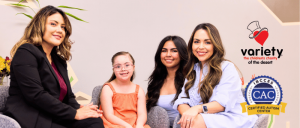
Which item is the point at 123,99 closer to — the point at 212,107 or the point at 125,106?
the point at 125,106

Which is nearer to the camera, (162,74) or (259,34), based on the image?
(162,74)

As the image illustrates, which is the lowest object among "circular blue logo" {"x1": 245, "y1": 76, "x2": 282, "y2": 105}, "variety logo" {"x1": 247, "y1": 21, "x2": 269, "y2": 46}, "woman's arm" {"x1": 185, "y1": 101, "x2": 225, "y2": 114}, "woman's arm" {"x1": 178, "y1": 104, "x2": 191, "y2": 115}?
"circular blue logo" {"x1": 245, "y1": 76, "x2": 282, "y2": 105}

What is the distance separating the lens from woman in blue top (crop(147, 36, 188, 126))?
2.08m

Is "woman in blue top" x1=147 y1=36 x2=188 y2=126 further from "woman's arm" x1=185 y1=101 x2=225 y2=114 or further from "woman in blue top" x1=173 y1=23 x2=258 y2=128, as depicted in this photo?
"woman's arm" x1=185 y1=101 x2=225 y2=114

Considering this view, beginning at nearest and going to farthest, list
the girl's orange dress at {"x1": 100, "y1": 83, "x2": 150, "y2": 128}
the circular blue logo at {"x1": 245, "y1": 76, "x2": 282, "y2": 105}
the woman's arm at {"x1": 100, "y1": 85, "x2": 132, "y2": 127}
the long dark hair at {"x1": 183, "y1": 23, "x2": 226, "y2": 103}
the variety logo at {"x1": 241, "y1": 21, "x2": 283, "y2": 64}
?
1. the long dark hair at {"x1": 183, "y1": 23, "x2": 226, "y2": 103}
2. the woman's arm at {"x1": 100, "y1": 85, "x2": 132, "y2": 127}
3. the girl's orange dress at {"x1": 100, "y1": 83, "x2": 150, "y2": 128}
4. the circular blue logo at {"x1": 245, "y1": 76, "x2": 282, "y2": 105}
5. the variety logo at {"x1": 241, "y1": 21, "x2": 283, "y2": 64}

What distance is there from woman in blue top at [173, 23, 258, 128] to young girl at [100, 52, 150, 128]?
357 mm

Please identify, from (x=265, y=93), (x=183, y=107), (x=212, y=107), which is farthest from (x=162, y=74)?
(x=265, y=93)

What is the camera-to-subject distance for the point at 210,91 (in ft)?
5.50

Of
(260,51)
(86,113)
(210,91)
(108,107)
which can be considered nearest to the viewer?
(86,113)

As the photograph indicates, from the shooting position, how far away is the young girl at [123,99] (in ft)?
6.17

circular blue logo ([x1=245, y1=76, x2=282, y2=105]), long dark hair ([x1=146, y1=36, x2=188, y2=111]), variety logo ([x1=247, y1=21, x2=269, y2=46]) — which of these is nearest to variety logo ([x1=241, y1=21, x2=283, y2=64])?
variety logo ([x1=247, y1=21, x2=269, y2=46])

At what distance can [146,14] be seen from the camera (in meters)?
3.24

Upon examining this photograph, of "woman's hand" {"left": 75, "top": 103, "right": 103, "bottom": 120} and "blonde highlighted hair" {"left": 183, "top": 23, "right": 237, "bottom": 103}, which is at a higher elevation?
"blonde highlighted hair" {"left": 183, "top": 23, "right": 237, "bottom": 103}

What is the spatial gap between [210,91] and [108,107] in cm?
84
